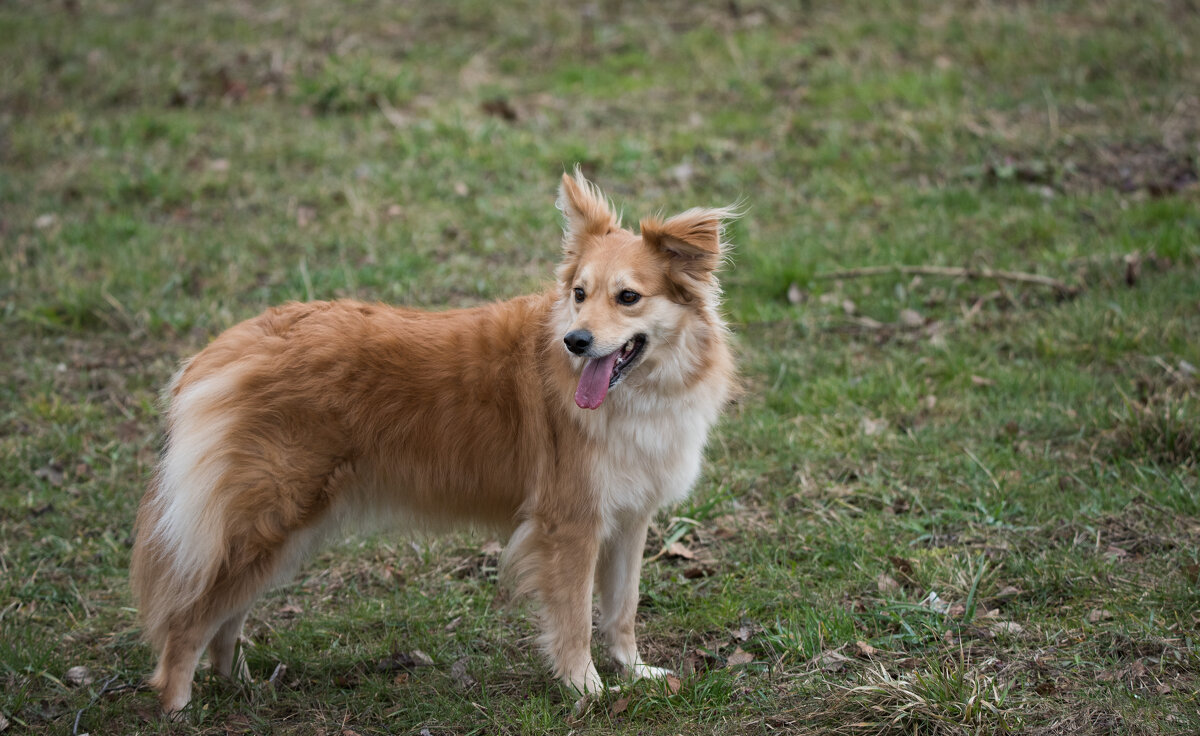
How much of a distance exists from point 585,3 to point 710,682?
9.65m

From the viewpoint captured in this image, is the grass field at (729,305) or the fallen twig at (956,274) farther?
the fallen twig at (956,274)

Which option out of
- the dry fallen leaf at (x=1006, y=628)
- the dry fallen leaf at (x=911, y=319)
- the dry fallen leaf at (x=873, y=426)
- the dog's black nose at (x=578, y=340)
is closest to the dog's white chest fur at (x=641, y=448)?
the dog's black nose at (x=578, y=340)

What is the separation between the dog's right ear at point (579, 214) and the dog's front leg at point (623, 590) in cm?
115

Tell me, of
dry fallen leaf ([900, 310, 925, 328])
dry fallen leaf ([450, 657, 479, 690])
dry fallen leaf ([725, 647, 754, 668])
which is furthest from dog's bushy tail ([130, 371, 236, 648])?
dry fallen leaf ([900, 310, 925, 328])

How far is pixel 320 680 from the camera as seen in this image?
424cm

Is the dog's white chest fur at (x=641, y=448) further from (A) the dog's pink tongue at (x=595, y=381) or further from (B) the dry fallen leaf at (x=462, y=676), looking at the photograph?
(B) the dry fallen leaf at (x=462, y=676)

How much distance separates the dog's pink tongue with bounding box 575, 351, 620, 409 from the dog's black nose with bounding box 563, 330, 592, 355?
116mm

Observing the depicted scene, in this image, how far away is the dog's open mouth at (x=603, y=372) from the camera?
12.3ft

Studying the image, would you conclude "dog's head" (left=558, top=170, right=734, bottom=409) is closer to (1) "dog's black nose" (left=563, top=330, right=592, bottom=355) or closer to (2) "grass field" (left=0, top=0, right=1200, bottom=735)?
(1) "dog's black nose" (left=563, top=330, right=592, bottom=355)

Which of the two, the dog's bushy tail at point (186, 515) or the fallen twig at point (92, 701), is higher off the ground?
the dog's bushy tail at point (186, 515)

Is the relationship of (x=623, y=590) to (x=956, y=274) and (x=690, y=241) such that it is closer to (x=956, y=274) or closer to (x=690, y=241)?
(x=690, y=241)

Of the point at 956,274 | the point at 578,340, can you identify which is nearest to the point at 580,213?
the point at 578,340

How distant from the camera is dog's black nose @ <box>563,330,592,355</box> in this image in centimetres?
365

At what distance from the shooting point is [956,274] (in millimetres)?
6969
